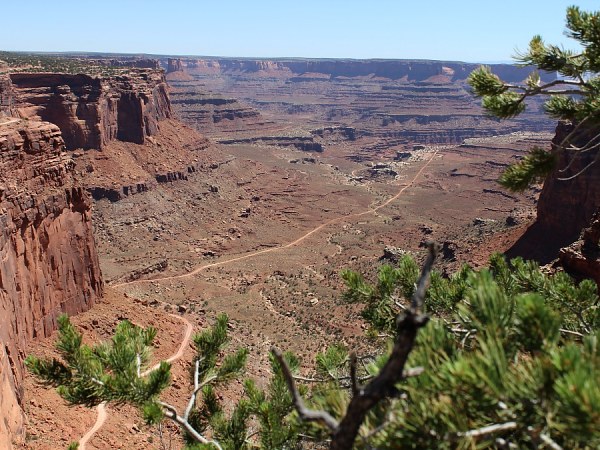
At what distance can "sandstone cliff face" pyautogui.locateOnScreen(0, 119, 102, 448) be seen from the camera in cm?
1600

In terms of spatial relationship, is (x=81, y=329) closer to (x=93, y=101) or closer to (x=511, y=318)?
(x=511, y=318)

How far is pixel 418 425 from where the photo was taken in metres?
3.96

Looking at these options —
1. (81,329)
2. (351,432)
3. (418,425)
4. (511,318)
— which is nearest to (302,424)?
(351,432)

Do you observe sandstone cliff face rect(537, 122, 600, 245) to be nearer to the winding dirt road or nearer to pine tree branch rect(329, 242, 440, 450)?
the winding dirt road

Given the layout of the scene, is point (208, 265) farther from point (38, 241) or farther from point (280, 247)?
point (38, 241)

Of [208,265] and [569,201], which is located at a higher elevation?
[569,201]

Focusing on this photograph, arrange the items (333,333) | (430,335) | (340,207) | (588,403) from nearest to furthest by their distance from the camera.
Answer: (588,403), (430,335), (333,333), (340,207)

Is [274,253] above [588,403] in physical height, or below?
below

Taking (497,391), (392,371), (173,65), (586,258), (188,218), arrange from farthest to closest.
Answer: (173,65), (188,218), (586,258), (392,371), (497,391)

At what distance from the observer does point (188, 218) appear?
180 ft

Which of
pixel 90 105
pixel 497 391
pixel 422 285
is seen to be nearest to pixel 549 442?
pixel 497 391

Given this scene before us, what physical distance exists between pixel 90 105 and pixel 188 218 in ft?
46.8

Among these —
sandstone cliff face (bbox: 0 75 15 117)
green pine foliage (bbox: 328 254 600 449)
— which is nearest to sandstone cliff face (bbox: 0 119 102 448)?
green pine foliage (bbox: 328 254 600 449)

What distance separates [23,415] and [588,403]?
15.0 meters
